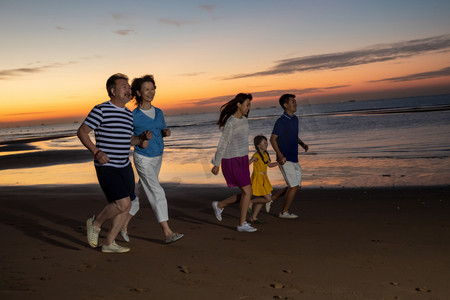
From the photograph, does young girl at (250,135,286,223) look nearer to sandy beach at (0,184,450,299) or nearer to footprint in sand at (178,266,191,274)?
sandy beach at (0,184,450,299)

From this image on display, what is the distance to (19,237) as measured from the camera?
5.79 metres

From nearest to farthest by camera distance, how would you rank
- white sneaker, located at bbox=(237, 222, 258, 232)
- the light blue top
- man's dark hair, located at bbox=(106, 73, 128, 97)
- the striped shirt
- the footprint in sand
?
the footprint in sand < the striped shirt < man's dark hair, located at bbox=(106, 73, 128, 97) < the light blue top < white sneaker, located at bbox=(237, 222, 258, 232)

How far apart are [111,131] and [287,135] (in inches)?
119

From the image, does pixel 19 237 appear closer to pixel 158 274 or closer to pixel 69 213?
pixel 69 213

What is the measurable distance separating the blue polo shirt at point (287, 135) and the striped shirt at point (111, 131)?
108 inches

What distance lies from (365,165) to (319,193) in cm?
491

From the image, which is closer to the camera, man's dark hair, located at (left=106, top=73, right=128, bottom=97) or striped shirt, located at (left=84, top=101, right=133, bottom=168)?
striped shirt, located at (left=84, top=101, right=133, bottom=168)

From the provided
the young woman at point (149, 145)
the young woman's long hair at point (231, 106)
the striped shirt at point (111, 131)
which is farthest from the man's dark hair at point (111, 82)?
the young woman's long hair at point (231, 106)

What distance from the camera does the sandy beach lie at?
3.69 metres

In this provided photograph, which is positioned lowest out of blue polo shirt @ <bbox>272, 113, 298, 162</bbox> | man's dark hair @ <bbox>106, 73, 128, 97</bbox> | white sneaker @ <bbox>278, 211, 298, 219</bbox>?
white sneaker @ <bbox>278, 211, 298, 219</bbox>

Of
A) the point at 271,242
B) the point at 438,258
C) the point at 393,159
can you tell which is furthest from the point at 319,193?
the point at 393,159

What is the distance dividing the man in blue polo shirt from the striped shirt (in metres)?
2.70

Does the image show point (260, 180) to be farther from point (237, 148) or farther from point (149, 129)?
point (149, 129)

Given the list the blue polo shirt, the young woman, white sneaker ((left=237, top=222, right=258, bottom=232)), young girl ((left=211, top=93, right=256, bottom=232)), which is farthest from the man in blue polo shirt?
the young woman
